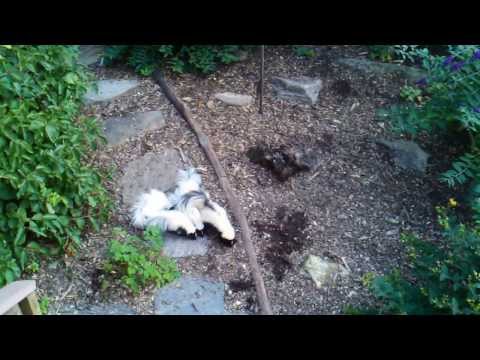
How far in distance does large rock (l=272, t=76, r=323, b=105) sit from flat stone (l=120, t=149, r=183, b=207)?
1.24 meters

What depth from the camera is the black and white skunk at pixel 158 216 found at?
10.9ft

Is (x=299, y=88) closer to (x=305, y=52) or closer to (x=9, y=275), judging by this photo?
(x=305, y=52)

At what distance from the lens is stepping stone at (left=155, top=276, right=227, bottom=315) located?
2.90 meters

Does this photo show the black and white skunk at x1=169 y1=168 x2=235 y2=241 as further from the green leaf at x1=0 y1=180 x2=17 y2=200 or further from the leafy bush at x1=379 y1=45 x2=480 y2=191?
the leafy bush at x1=379 y1=45 x2=480 y2=191

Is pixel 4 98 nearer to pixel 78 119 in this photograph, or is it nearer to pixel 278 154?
pixel 78 119

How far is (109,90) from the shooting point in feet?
15.1

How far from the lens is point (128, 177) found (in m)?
3.78

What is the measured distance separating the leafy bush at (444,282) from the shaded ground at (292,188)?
0.58 m

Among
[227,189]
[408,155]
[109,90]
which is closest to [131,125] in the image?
[109,90]

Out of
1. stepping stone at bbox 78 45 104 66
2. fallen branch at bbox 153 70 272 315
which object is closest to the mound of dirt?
fallen branch at bbox 153 70 272 315

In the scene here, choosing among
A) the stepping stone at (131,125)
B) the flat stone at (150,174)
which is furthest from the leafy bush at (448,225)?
the stepping stone at (131,125)

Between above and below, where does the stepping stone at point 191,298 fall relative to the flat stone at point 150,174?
below

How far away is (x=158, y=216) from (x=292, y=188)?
1.05m

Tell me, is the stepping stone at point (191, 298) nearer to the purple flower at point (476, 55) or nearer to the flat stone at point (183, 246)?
the flat stone at point (183, 246)
